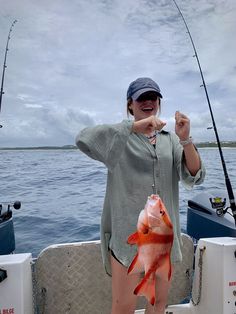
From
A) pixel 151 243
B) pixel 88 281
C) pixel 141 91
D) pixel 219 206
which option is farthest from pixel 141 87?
pixel 219 206

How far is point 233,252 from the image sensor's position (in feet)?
9.08

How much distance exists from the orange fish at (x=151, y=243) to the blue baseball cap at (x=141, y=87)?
751mm

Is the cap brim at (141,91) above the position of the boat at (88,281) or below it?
above

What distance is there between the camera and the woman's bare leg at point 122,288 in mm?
2031

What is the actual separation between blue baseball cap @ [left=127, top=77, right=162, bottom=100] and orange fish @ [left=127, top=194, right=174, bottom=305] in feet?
2.46

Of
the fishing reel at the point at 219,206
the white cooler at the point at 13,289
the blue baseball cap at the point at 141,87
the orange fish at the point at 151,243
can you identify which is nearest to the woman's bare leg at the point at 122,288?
the orange fish at the point at 151,243

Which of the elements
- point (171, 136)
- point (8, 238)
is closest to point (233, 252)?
point (171, 136)

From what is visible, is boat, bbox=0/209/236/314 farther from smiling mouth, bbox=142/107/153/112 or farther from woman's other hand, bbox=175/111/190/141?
smiling mouth, bbox=142/107/153/112

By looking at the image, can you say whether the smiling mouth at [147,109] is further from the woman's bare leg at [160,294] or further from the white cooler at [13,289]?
the white cooler at [13,289]

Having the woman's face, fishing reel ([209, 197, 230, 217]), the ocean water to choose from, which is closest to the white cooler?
the woman's face

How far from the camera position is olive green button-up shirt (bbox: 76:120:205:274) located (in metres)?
1.90

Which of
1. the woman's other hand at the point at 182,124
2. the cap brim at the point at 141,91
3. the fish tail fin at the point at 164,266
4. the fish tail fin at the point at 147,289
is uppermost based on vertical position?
the cap brim at the point at 141,91

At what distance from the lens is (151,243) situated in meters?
1.55

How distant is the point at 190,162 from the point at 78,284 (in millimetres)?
1703
